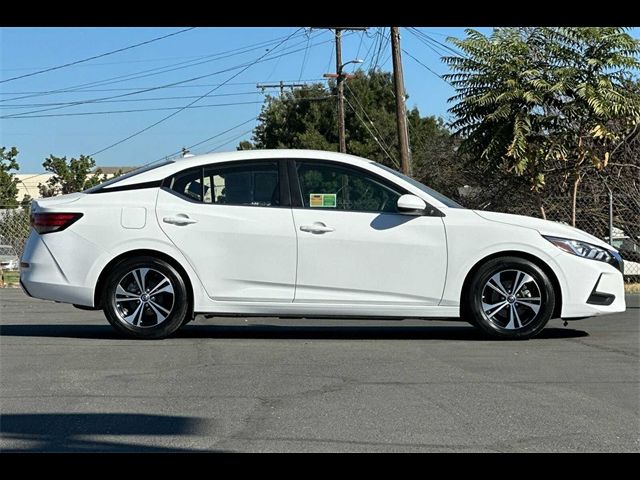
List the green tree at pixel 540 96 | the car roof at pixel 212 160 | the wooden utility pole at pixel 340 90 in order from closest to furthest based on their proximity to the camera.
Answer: the car roof at pixel 212 160
the green tree at pixel 540 96
the wooden utility pole at pixel 340 90

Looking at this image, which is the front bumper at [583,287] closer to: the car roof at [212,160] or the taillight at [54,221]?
the car roof at [212,160]

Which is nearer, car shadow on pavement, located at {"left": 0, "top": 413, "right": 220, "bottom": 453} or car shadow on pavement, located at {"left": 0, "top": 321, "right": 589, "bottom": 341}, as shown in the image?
car shadow on pavement, located at {"left": 0, "top": 413, "right": 220, "bottom": 453}

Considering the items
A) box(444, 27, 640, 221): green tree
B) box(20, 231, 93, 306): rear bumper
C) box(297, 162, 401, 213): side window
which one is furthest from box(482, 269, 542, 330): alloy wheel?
box(444, 27, 640, 221): green tree

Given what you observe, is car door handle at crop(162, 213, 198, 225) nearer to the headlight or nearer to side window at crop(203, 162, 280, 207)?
side window at crop(203, 162, 280, 207)

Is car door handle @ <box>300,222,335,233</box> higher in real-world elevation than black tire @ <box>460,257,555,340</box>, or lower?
higher

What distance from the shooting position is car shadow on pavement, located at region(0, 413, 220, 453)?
4614 millimetres

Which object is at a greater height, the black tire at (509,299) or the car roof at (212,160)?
the car roof at (212,160)

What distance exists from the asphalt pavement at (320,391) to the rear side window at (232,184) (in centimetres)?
119

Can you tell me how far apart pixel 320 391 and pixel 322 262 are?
2.13 metres

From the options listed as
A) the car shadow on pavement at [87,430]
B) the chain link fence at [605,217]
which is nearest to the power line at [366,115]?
the chain link fence at [605,217]

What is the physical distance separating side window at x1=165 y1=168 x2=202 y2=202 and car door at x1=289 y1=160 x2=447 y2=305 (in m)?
0.88

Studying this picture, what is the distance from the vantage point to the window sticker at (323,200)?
8.01 meters
